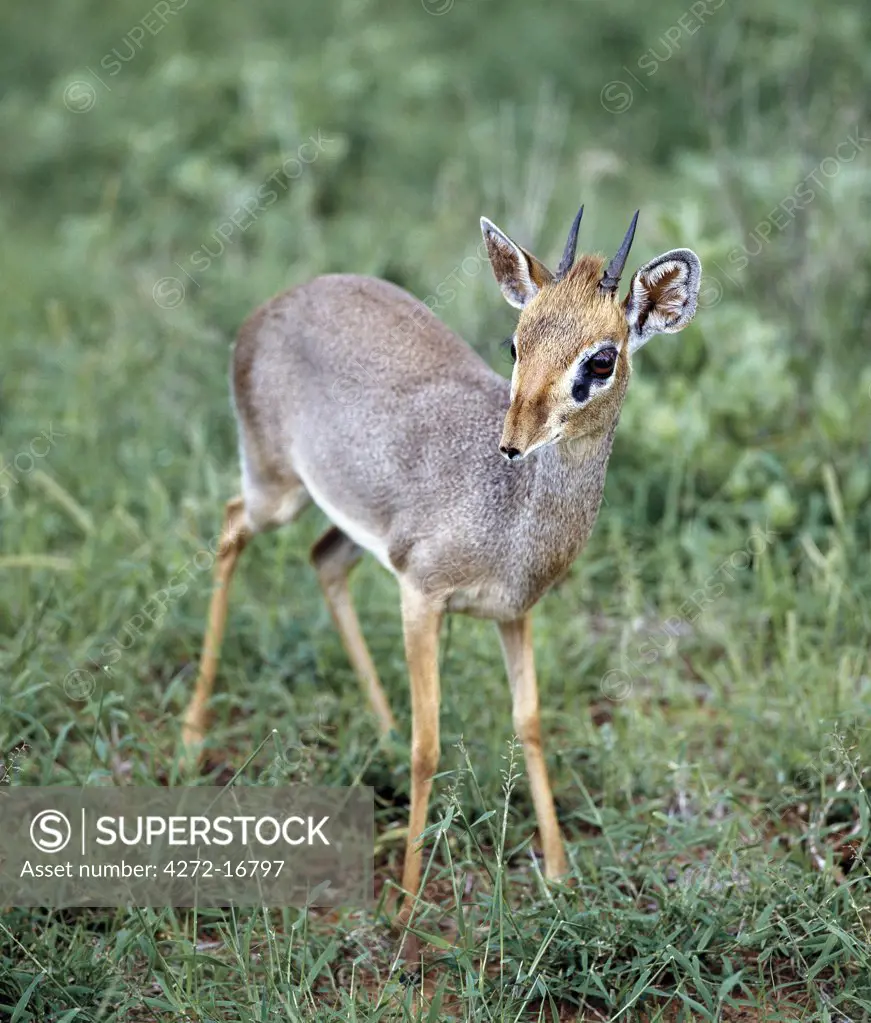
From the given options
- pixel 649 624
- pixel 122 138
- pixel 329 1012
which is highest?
pixel 122 138

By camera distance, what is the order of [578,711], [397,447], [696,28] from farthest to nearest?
[696,28], [578,711], [397,447]

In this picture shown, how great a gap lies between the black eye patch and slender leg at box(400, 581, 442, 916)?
0.83m

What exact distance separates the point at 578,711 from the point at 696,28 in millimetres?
4633

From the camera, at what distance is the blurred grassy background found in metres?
3.96

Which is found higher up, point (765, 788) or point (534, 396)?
point (534, 396)

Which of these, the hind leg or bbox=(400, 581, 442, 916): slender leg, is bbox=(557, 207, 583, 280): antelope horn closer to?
bbox=(400, 581, 442, 916): slender leg

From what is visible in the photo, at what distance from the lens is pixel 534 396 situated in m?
3.77

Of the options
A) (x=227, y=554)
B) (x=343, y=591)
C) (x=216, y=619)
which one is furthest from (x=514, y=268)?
(x=216, y=619)

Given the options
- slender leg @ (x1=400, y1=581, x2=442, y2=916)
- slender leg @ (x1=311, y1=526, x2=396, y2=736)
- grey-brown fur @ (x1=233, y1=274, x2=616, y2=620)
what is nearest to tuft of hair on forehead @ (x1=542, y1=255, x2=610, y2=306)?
grey-brown fur @ (x1=233, y1=274, x2=616, y2=620)

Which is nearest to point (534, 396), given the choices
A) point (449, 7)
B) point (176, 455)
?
point (176, 455)

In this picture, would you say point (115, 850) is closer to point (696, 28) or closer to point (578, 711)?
point (578, 711)

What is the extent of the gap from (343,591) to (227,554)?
1.41 ft

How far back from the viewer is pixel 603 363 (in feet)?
12.7

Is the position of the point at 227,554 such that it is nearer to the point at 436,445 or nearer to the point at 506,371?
the point at 436,445
